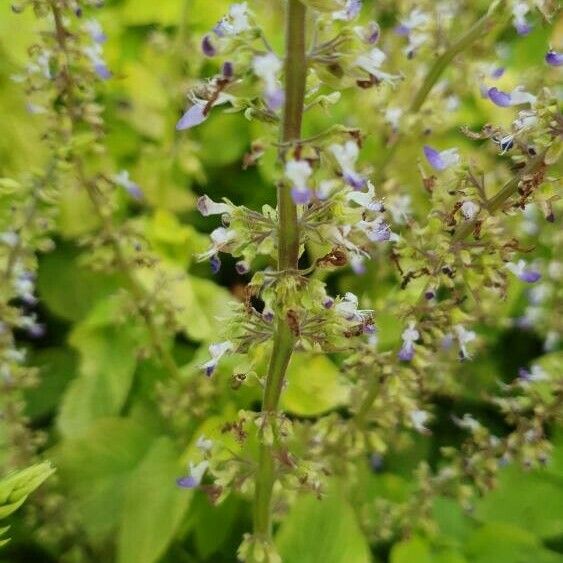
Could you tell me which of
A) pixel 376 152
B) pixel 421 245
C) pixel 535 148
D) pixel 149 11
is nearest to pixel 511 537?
pixel 421 245

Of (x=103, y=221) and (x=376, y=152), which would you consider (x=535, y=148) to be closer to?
(x=103, y=221)

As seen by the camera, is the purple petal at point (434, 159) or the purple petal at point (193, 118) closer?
the purple petal at point (193, 118)

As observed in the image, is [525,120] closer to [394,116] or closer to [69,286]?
[394,116]

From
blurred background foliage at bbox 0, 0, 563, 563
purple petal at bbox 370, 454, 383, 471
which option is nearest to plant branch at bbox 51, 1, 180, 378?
blurred background foliage at bbox 0, 0, 563, 563

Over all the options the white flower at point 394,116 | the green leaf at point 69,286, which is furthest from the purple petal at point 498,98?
the green leaf at point 69,286

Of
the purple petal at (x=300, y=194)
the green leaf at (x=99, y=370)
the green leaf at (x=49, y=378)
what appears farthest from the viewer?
the green leaf at (x=49, y=378)

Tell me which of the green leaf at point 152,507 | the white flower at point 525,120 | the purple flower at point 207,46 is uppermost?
the white flower at point 525,120

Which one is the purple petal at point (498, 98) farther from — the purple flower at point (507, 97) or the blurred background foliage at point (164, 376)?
the blurred background foliage at point (164, 376)
